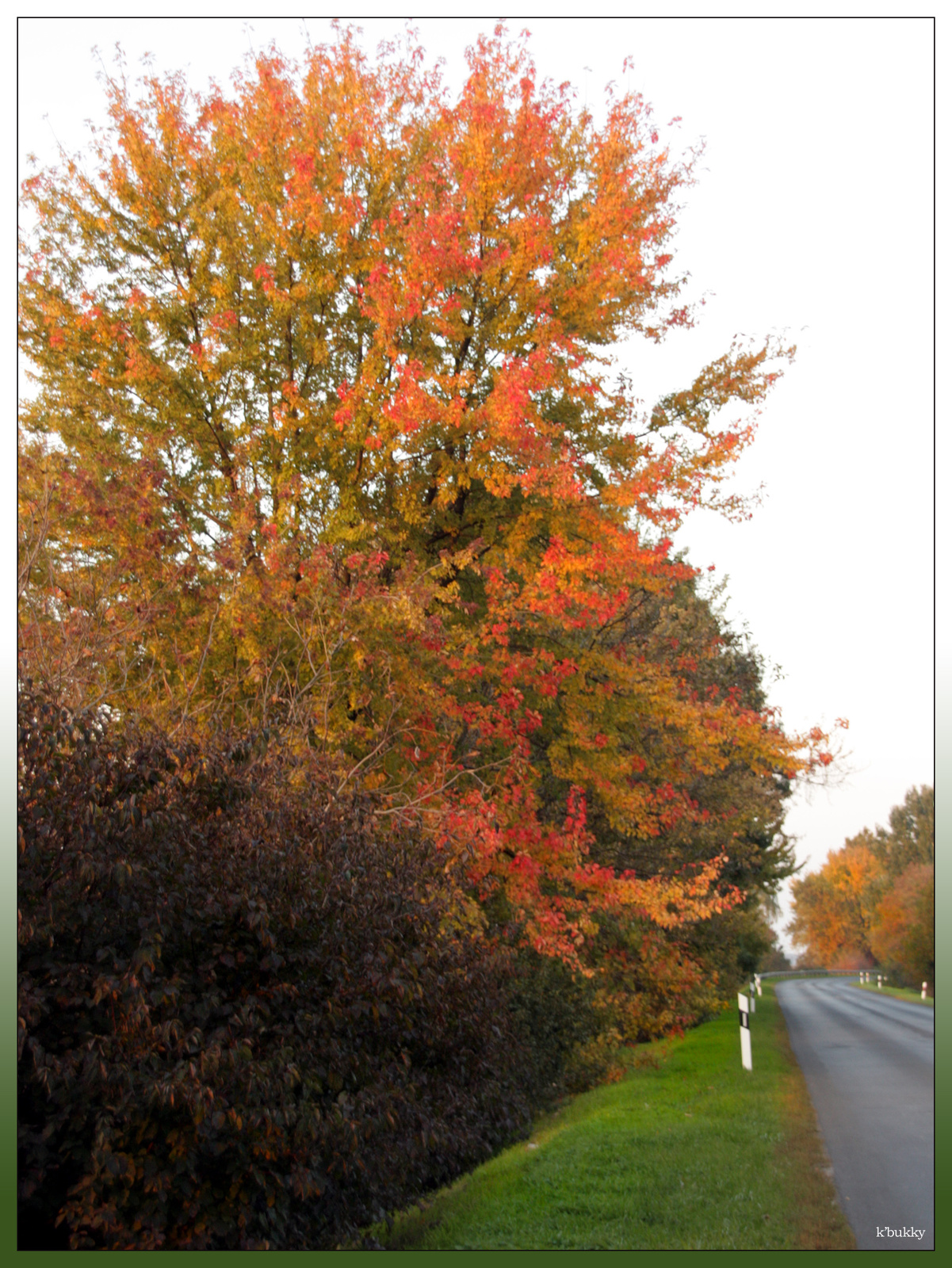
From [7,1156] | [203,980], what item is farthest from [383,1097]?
[7,1156]

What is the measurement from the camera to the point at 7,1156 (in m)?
4.01

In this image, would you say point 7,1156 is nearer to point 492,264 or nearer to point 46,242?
point 492,264

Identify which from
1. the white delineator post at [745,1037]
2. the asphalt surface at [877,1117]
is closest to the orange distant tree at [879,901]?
the asphalt surface at [877,1117]

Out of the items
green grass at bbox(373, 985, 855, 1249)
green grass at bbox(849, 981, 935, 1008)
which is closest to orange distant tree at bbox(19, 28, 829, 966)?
green grass at bbox(373, 985, 855, 1249)

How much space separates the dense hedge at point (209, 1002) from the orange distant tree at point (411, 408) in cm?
342

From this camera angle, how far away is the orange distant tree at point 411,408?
375 inches

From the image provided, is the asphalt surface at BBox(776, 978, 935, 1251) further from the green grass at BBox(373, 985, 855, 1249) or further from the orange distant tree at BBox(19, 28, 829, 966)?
the orange distant tree at BBox(19, 28, 829, 966)

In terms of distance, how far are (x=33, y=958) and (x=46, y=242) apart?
32.4 feet

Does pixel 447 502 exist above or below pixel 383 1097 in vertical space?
above

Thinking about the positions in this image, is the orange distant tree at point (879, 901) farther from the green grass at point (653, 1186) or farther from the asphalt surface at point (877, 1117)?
the green grass at point (653, 1186)

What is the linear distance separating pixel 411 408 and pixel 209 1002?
21.3 feet

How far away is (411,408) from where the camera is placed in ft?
31.4

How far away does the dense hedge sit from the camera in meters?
4.12

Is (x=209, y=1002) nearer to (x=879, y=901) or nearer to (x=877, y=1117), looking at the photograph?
(x=877, y=1117)
